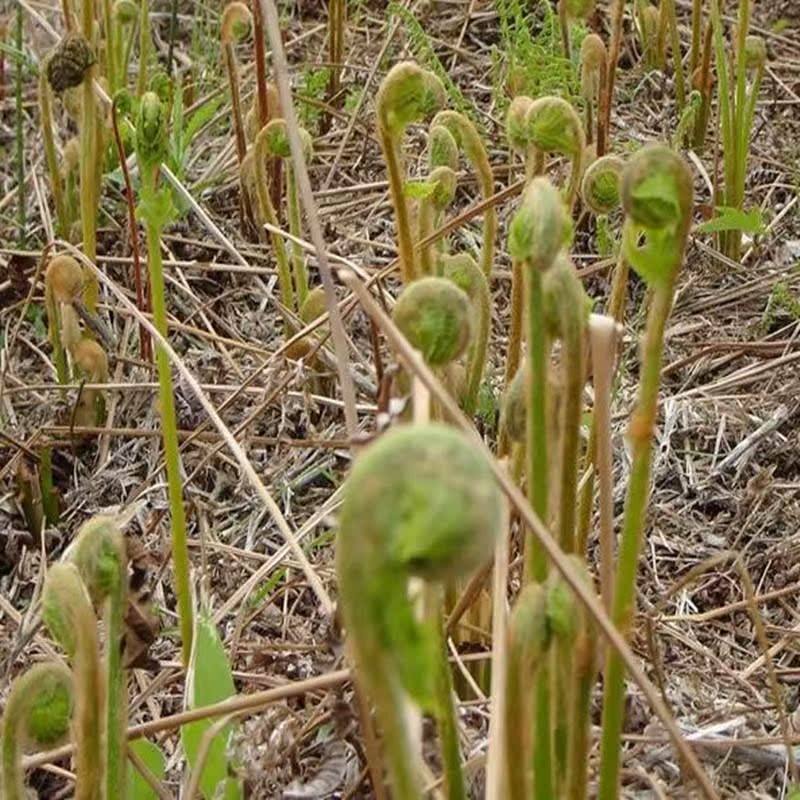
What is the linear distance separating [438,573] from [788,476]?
1222 mm

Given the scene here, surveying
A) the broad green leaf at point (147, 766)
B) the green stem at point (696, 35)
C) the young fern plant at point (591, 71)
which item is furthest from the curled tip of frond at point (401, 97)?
the green stem at point (696, 35)

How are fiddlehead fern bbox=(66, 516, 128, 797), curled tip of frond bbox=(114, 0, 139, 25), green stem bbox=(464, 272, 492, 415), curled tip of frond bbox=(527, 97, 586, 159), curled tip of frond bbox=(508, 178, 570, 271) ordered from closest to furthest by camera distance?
curled tip of frond bbox=(508, 178, 570, 271)
fiddlehead fern bbox=(66, 516, 128, 797)
curled tip of frond bbox=(527, 97, 586, 159)
green stem bbox=(464, 272, 492, 415)
curled tip of frond bbox=(114, 0, 139, 25)

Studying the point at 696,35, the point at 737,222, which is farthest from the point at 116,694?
the point at 696,35

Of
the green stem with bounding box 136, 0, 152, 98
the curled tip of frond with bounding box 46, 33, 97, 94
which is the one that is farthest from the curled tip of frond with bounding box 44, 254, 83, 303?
the green stem with bounding box 136, 0, 152, 98

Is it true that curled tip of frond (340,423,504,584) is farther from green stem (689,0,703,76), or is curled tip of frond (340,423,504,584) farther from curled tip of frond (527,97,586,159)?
green stem (689,0,703,76)

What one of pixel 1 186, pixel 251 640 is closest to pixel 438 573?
pixel 251 640

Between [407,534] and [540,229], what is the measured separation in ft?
0.90

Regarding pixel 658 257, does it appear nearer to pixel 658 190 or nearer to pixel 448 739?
pixel 658 190

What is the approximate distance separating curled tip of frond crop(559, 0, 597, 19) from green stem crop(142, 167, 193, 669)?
1144 millimetres

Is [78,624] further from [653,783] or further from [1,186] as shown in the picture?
[1,186]

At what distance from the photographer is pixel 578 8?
2.10 metres

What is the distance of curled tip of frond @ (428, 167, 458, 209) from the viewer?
1250 millimetres

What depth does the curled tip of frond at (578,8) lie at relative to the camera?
2100 mm

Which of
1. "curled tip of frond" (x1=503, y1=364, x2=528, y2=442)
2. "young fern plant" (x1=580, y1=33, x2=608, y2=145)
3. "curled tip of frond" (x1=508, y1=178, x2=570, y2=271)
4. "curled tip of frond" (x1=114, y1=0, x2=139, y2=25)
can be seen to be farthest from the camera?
"curled tip of frond" (x1=114, y1=0, x2=139, y2=25)
